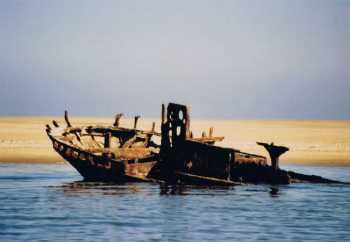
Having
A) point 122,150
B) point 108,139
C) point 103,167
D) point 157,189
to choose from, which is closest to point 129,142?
point 108,139

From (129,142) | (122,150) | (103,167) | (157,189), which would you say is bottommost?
(157,189)

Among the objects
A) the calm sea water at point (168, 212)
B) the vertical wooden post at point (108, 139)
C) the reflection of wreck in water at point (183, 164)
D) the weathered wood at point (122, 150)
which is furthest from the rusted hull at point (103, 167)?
the vertical wooden post at point (108, 139)

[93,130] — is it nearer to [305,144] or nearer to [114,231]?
[114,231]

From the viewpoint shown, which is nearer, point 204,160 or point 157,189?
point 157,189

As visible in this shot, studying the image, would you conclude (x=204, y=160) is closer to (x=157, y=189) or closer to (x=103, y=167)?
(x=157, y=189)

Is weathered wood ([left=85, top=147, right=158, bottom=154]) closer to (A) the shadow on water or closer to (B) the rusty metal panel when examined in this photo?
(A) the shadow on water

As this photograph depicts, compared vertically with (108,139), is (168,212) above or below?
below

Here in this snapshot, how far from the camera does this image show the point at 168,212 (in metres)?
18.9

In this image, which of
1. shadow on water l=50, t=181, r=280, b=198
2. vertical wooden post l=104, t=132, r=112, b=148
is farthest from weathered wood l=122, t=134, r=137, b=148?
shadow on water l=50, t=181, r=280, b=198

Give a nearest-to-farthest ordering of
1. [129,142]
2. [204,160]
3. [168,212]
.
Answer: [168,212] < [204,160] < [129,142]

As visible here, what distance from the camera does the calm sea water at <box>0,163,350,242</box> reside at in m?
15.7

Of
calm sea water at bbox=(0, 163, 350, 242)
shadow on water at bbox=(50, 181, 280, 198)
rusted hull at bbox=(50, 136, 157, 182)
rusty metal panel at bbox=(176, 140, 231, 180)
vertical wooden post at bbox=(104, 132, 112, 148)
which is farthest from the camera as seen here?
vertical wooden post at bbox=(104, 132, 112, 148)

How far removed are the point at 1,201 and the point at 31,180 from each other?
20.8ft

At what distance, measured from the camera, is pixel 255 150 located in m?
44.4
